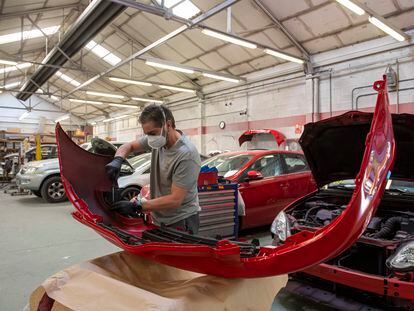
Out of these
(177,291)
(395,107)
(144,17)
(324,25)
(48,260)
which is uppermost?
(144,17)

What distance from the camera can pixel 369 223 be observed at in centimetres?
198

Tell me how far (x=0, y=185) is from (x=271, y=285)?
11932mm

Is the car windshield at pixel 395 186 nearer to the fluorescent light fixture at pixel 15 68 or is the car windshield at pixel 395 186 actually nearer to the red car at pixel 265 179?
the red car at pixel 265 179

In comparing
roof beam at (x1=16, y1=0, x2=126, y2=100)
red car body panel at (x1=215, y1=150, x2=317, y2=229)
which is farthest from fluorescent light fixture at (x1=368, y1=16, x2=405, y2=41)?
roof beam at (x1=16, y1=0, x2=126, y2=100)

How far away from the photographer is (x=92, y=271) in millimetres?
1257

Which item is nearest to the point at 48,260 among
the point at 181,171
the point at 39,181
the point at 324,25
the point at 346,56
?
the point at 181,171

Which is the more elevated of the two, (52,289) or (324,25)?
(324,25)

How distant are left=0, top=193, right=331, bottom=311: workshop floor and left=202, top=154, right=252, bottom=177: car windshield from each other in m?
1.04

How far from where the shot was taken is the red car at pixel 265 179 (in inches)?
179

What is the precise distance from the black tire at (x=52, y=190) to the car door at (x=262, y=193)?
15.6 feet

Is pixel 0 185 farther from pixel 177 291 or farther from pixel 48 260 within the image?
pixel 177 291

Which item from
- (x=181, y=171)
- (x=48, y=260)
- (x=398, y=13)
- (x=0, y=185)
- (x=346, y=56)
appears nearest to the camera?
(x=181, y=171)

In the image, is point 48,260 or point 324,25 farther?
point 324,25

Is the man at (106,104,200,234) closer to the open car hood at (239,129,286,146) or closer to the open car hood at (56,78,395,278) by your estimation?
the open car hood at (56,78,395,278)
